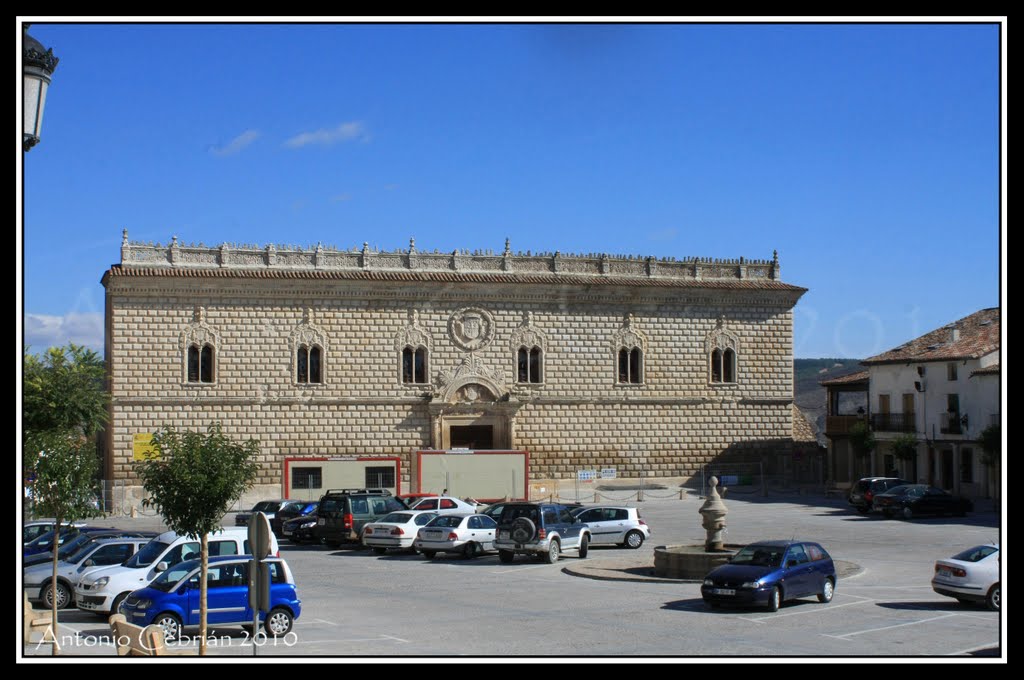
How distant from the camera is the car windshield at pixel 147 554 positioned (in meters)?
19.3

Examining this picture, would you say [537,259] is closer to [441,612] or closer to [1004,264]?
[441,612]

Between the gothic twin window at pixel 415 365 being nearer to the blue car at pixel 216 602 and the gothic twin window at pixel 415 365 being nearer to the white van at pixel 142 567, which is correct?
the white van at pixel 142 567

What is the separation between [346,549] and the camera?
29.2 m

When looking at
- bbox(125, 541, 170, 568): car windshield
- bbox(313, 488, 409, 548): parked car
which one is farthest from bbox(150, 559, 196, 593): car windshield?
bbox(313, 488, 409, 548): parked car

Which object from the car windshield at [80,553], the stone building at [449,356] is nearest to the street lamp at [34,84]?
the car windshield at [80,553]

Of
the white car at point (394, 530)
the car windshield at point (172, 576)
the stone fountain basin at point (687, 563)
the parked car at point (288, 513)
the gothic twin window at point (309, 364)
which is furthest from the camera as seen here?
the gothic twin window at point (309, 364)

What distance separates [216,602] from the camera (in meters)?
16.2

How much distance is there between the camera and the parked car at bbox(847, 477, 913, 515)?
36.4 metres

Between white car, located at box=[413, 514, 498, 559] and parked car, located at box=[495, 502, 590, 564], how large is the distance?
0.98 meters

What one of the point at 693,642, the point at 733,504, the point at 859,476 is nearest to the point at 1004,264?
the point at 693,642

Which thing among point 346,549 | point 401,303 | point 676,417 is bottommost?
point 346,549

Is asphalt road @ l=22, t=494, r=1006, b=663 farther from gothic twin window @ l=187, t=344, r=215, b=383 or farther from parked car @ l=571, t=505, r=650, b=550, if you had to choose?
gothic twin window @ l=187, t=344, r=215, b=383

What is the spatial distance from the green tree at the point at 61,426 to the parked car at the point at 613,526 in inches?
474

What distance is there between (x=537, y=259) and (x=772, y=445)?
11.0 m
